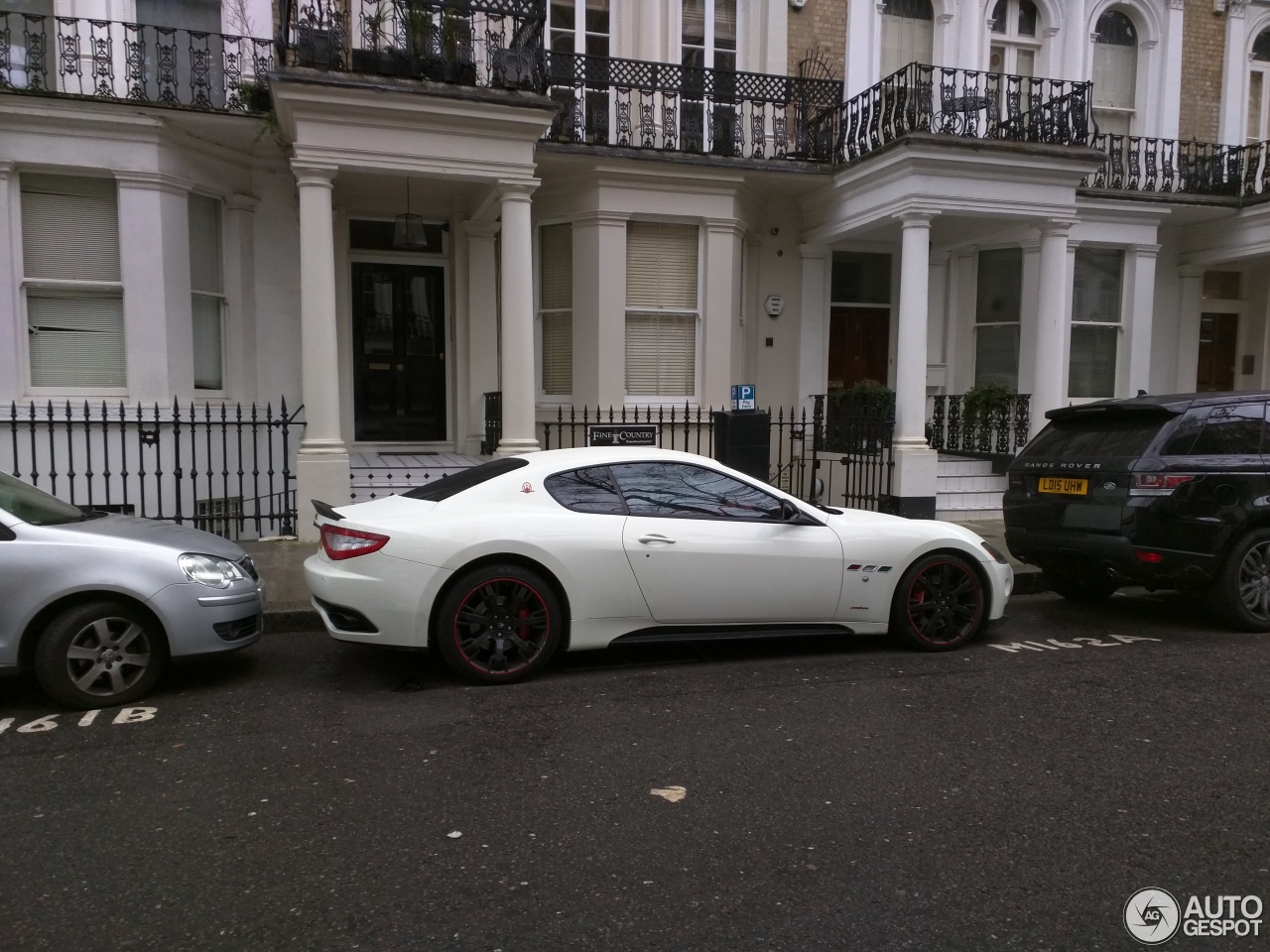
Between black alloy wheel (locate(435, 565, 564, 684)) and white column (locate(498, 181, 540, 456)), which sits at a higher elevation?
white column (locate(498, 181, 540, 456))

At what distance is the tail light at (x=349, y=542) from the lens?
5328 mm

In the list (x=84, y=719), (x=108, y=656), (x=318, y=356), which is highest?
(x=318, y=356)

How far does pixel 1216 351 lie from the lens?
607 inches

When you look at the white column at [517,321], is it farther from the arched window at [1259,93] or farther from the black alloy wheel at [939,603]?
the arched window at [1259,93]

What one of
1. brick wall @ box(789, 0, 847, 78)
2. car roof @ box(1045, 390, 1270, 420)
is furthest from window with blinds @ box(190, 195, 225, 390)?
car roof @ box(1045, 390, 1270, 420)

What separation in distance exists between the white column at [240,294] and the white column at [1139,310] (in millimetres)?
12175

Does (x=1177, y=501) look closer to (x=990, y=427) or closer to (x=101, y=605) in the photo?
(x=990, y=427)

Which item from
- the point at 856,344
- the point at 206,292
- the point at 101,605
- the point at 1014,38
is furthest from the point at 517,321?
the point at 1014,38

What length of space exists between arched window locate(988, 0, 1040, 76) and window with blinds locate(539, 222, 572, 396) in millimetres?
7015

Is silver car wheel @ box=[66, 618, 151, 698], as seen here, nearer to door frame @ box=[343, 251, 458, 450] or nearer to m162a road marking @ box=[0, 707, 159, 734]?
m162a road marking @ box=[0, 707, 159, 734]

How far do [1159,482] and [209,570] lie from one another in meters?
6.50

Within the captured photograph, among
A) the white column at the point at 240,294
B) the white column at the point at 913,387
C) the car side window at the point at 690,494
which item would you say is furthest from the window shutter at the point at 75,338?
the white column at the point at 913,387

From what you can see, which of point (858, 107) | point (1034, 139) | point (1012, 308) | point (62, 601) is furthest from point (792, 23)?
point (62, 601)

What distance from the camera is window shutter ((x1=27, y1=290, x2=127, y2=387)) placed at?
9852 mm
